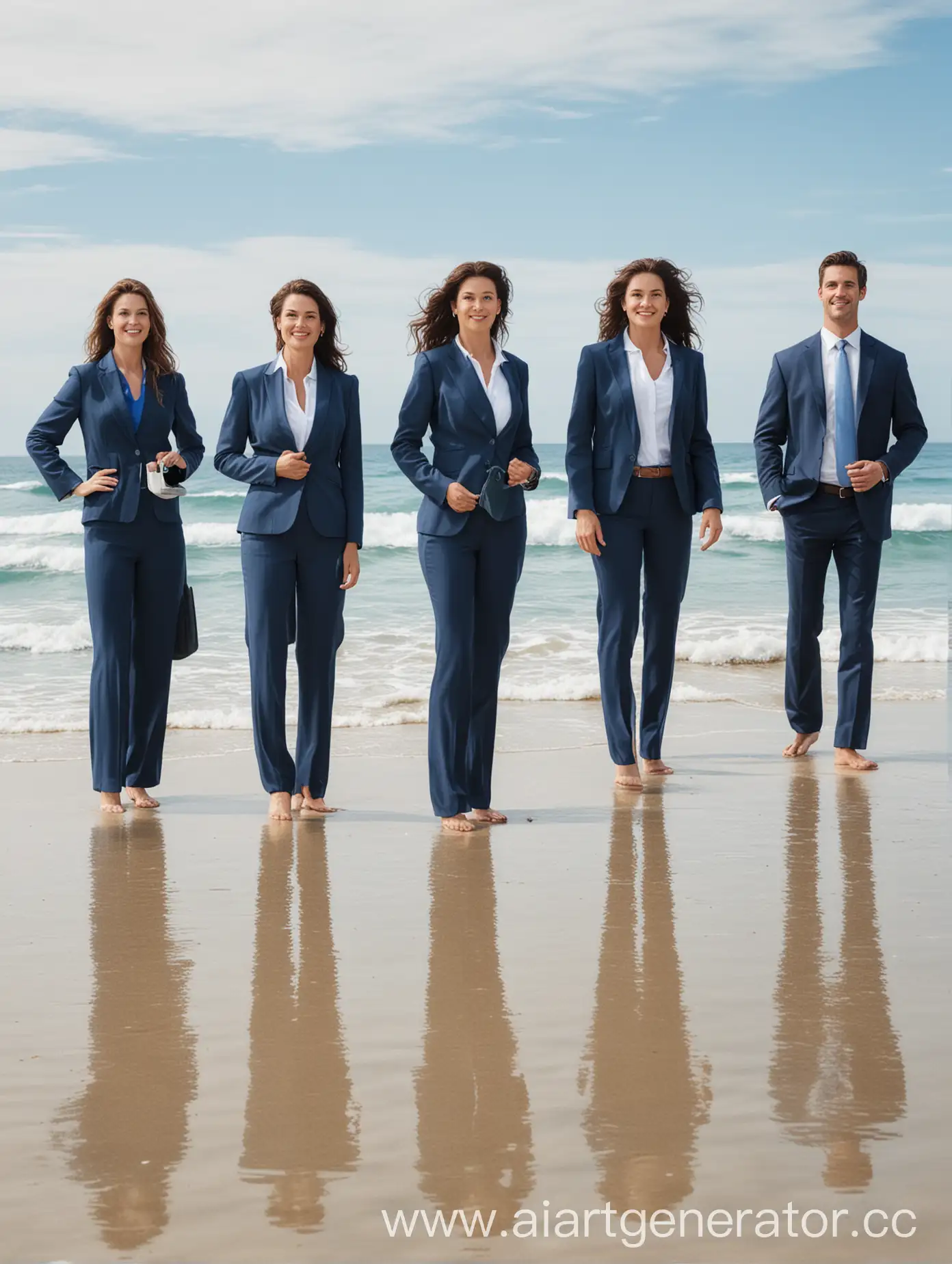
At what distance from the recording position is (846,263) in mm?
5598

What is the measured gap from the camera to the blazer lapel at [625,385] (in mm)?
5293

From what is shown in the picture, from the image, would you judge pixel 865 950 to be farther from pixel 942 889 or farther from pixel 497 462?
pixel 497 462

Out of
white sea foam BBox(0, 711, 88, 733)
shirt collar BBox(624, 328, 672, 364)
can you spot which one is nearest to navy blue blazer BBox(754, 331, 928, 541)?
shirt collar BBox(624, 328, 672, 364)

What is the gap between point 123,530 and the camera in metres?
5.10

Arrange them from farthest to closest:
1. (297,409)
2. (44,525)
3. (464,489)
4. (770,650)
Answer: (44,525) → (770,650) → (297,409) → (464,489)

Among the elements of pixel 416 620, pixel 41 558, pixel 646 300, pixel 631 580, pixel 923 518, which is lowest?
pixel 416 620

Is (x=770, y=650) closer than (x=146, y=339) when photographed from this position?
A: No

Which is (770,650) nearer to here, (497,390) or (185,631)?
(497,390)

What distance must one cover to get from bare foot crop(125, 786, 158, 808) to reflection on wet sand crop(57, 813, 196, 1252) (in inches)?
38.8

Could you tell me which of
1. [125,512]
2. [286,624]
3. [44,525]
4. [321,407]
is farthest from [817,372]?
[44,525]

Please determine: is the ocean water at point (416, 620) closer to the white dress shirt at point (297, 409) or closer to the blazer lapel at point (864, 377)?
the blazer lapel at point (864, 377)

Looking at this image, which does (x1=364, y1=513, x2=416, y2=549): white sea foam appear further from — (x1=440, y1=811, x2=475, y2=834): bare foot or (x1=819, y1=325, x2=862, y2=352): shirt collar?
(x1=440, y1=811, x2=475, y2=834): bare foot

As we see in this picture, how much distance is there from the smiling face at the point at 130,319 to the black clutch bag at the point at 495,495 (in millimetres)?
1365

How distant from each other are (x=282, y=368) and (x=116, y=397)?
622mm
